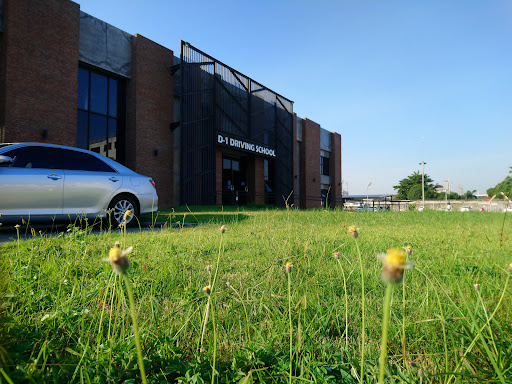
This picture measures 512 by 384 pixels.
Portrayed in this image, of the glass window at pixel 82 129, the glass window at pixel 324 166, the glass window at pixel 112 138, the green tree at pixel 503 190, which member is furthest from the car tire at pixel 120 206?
the glass window at pixel 324 166

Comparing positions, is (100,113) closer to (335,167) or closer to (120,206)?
(120,206)

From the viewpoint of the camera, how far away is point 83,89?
13.6 meters

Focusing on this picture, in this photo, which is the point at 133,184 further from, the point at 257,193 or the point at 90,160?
the point at 257,193

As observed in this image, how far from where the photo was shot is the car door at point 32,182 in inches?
195

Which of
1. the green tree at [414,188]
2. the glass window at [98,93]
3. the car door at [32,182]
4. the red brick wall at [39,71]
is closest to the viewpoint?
the car door at [32,182]

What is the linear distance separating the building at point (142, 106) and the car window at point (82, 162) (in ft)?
16.4

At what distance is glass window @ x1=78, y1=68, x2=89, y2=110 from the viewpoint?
44.0ft

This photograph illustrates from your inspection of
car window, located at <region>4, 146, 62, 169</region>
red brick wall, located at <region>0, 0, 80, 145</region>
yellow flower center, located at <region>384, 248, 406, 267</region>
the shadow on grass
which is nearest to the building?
red brick wall, located at <region>0, 0, 80, 145</region>

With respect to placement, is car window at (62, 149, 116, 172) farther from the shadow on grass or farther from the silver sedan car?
the shadow on grass

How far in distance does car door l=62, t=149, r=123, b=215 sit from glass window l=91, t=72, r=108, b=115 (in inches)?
372

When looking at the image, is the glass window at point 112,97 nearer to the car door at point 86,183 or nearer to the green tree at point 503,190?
the car door at point 86,183

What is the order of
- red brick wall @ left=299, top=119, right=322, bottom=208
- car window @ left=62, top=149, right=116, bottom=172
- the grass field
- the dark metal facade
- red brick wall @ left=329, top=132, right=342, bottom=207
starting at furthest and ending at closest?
red brick wall @ left=329, top=132, right=342, bottom=207 → red brick wall @ left=299, top=119, right=322, bottom=208 → the dark metal facade → car window @ left=62, top=149, right=116, bottom=172 → the grass field

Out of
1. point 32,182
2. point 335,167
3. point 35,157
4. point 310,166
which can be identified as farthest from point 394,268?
point 335,167

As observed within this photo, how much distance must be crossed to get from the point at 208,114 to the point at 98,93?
18.9 ft
